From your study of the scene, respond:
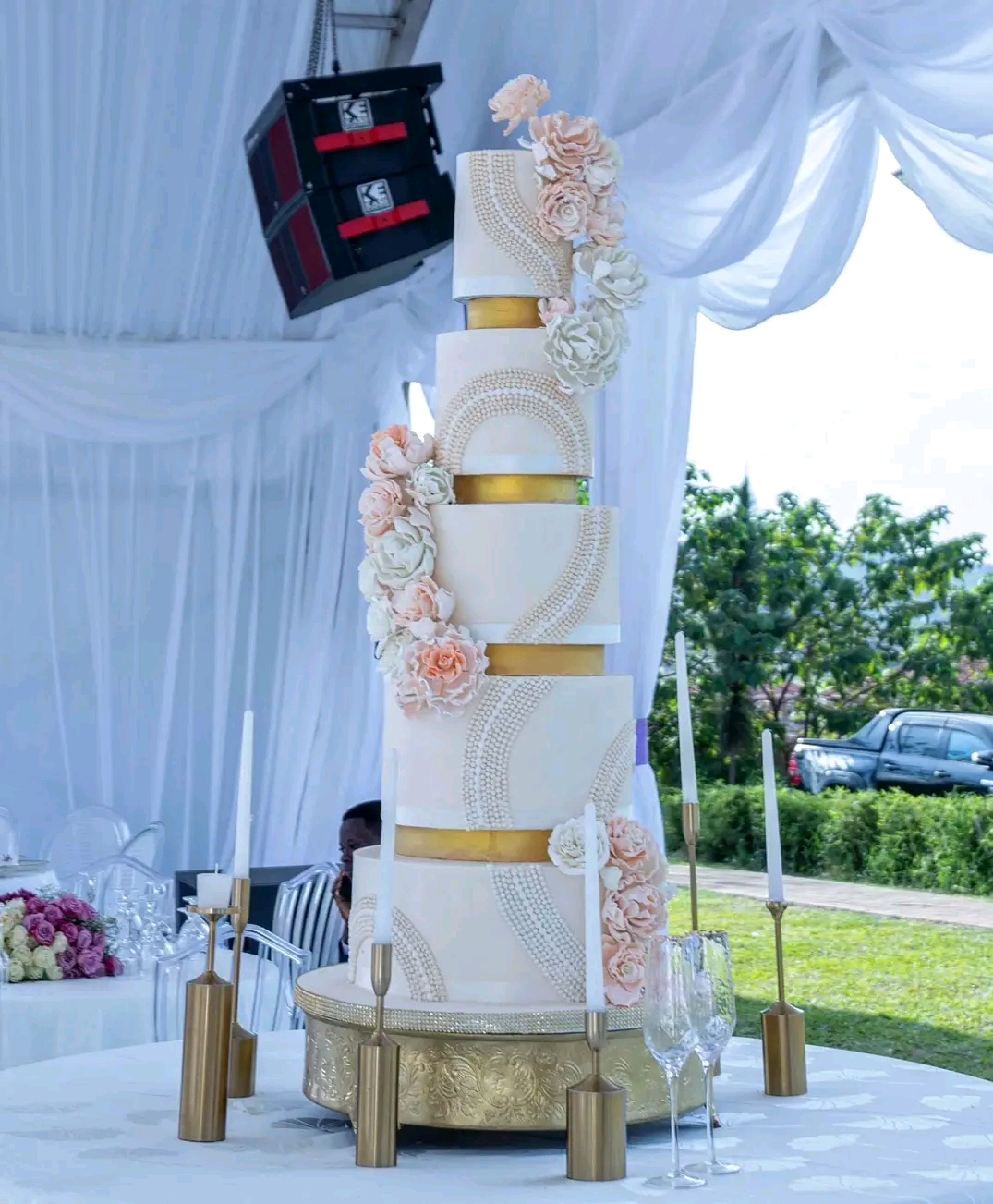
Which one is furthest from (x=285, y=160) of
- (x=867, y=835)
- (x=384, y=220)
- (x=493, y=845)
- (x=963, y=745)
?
(x=963, y=745)

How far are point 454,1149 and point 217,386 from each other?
523cm

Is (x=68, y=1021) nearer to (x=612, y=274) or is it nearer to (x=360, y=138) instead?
(x=612, y=274)

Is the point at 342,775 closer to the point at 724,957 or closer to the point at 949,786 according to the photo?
the point at 724,957

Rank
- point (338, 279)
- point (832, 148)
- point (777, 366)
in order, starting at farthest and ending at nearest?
point (777, 366)
point (338, 279)
point (832, 148)

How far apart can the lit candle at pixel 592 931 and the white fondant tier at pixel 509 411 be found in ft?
2.10

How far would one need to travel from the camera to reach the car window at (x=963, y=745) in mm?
11953

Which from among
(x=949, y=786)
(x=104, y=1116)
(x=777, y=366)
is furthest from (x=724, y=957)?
(x=777, y=366)

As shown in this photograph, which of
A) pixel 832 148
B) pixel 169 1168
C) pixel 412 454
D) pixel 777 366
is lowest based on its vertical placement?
pixel 169 1168

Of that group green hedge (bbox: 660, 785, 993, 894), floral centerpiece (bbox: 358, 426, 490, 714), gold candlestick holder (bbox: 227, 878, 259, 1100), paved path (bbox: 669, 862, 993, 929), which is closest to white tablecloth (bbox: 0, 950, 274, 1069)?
gold candlestick holder (bbox: 227, 878, 259, 1100)

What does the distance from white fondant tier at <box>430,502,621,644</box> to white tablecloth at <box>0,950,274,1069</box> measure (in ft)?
6.45

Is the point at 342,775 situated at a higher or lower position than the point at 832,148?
lower

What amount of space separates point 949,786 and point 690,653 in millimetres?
2320

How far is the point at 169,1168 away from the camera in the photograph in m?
1.87

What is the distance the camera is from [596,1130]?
1863 mm
